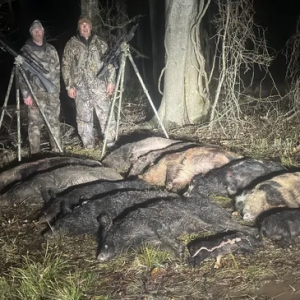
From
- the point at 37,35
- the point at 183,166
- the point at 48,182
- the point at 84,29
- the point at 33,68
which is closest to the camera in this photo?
the point at 48,182

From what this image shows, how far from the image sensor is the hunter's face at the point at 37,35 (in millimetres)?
6582

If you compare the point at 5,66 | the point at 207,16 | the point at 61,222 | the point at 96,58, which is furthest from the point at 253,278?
the point at 5,66

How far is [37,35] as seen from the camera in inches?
A: 261

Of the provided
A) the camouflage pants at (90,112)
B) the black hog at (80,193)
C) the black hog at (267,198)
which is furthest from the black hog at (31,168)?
the black hog at (267,198)

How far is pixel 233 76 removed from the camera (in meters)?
8.05

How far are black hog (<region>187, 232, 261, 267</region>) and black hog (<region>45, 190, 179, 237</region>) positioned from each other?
0.91 m

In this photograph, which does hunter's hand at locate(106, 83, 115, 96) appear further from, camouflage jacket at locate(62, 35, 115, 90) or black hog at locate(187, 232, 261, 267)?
black hog at locate(187, 232, 261, 267)

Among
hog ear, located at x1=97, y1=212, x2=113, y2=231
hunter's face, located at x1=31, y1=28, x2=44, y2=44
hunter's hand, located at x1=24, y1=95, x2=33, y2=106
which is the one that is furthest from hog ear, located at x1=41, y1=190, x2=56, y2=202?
hunter's face, located at x1=31, y1=28, x2=44, y2=44

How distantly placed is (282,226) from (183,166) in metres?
1.76

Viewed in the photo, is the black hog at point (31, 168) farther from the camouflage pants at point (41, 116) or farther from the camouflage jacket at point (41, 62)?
the camouflage jacket at point (41, 62)

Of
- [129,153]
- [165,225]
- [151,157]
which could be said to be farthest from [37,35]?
[165,225]

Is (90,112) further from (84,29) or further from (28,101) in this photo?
(84,29)

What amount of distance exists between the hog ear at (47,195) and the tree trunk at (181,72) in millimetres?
3308

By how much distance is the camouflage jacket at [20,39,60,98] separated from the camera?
6.67m
